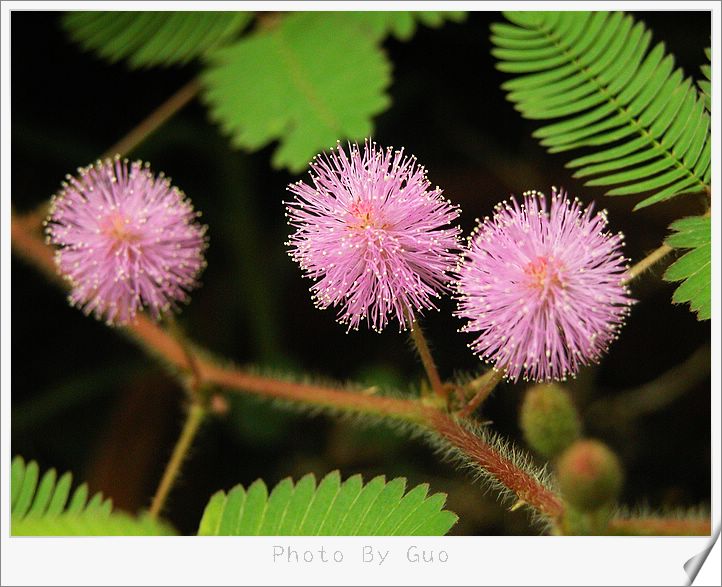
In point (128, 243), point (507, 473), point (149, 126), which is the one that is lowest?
point (507, 473)

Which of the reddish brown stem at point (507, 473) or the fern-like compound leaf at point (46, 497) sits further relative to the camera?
the fern-like compound leaf at point (46, 497)

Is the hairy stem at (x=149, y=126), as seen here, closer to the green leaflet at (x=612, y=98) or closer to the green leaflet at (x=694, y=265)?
the green leaflet at (x=612, y=98)

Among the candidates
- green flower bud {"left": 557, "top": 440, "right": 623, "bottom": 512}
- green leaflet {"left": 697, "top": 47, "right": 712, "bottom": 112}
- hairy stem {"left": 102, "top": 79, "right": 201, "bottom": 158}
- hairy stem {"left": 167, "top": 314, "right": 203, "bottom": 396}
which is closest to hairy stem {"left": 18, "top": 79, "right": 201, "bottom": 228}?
hairy stem {"left": 102, "top": 79, "right": 201, "bottom": 158}

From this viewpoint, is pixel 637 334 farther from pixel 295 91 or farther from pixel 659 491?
pixel 295 91

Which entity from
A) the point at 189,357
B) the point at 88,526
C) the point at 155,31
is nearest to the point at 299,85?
the point at 155,31

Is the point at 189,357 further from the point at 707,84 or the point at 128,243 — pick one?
the point at 707,84

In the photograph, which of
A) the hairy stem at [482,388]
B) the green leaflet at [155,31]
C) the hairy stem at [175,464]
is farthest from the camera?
the green leaflet at [155,31]

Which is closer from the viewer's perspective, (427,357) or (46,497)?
(427,357)

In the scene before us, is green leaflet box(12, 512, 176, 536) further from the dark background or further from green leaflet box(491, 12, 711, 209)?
green leaflet box(491, 12, 711, 209)

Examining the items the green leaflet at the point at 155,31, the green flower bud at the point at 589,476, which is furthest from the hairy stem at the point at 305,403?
the green leaflet at the point at 155,31
